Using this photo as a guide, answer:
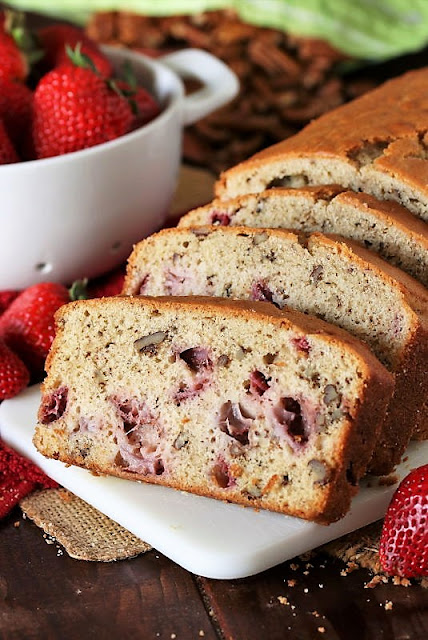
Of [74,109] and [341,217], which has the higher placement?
[341,217]

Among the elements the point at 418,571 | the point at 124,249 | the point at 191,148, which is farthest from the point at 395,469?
the point at 191,148

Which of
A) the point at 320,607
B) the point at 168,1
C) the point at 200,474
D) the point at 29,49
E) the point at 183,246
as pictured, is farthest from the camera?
the point at 168,1

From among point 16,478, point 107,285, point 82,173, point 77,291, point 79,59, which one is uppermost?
point 79,59

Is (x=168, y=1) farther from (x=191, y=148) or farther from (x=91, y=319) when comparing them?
(x=91, y=319)

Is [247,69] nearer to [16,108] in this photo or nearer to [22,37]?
[22,37]

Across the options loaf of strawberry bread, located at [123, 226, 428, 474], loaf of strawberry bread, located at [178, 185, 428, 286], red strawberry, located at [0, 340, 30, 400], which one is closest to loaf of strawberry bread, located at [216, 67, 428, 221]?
loaf of strawberry bread, located at [178, 185, 428, 286]

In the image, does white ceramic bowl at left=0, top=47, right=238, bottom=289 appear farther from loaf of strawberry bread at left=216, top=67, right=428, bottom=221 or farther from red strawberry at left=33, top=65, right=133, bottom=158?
loaf of strawberry bread at left=216, top=67, right=428, bottom=221

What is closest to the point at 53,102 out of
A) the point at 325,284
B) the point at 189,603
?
the point at 325,284
